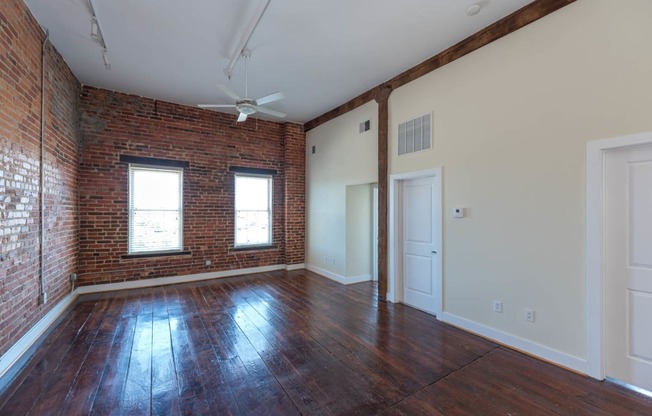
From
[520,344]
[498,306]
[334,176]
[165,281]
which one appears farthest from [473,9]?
[165,281]

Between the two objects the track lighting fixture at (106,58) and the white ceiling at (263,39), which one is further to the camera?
the track lighting fixture at (106,58)

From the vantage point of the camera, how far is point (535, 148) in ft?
9.43

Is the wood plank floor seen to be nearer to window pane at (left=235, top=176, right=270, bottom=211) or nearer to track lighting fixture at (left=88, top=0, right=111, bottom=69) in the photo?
window pane at (left=235, top=176, right=270, bottom=211)

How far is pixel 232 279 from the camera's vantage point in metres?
5.88

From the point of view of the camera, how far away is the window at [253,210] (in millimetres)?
6363

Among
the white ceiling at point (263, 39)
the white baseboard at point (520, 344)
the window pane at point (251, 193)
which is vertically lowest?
the white baseboard at point (520, 344)

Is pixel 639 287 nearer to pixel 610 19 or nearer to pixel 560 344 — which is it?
pixel 560 344

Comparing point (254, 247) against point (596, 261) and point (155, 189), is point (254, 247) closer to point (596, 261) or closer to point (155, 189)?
point (155, 189)

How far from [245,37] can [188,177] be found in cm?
336

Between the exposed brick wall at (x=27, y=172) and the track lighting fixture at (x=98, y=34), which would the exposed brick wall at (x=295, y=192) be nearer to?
the track lighting fixture at (x=98, y=34)

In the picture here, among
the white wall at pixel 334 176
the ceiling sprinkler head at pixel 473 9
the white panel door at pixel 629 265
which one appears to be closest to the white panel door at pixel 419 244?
the white wall at pixel 334 176

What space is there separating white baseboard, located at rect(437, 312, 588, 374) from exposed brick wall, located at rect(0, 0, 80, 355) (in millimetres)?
4605

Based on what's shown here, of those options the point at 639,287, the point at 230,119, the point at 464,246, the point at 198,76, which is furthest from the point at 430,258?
the point at 230,119

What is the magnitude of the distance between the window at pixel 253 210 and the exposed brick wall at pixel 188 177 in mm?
166
